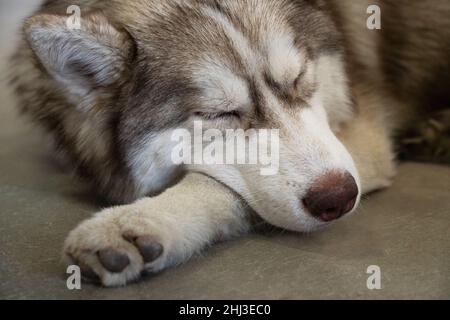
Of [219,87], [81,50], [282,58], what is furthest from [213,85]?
[81,50]

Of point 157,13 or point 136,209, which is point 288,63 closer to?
point 157,13

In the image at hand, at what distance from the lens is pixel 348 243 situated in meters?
1.39

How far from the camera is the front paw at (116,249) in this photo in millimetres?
1176

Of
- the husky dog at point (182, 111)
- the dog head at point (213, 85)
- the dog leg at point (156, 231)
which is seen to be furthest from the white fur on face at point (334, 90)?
the dog leg at point (156, 231)

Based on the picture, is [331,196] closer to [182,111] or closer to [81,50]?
[182,111]

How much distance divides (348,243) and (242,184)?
280 mm

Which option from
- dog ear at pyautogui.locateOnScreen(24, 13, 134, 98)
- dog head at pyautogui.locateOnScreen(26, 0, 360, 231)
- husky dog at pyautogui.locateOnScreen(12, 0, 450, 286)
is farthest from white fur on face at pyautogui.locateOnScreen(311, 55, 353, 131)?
dog ear at pyautogui.locateOnScreen(24, 13, 134, 98)

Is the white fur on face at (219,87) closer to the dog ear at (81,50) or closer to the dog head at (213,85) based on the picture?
the dog head at (213,85)

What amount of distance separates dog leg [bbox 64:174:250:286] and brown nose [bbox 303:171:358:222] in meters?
0.20

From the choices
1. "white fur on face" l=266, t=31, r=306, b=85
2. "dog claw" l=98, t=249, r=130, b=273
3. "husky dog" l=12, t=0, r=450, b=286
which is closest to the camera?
"dog claw" l=98, t=249, r=130, b=273

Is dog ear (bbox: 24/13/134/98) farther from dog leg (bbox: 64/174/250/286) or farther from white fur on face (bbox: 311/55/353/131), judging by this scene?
white fur on face (bbox: 311/55/353/131)

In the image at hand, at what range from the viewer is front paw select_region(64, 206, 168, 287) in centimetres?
118

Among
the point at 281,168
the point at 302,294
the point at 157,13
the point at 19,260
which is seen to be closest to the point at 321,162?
the point at 281,168

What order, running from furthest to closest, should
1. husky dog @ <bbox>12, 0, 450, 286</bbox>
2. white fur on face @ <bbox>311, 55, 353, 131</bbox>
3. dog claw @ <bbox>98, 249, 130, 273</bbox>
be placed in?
white fur on face @ <bbox>311, 55, 353, 131</bbox>
husky dog @ <bbox>12, 0, 450, 286</bbox>
dog claw @ <bbox>98, 249, 130, 273</bbox>
